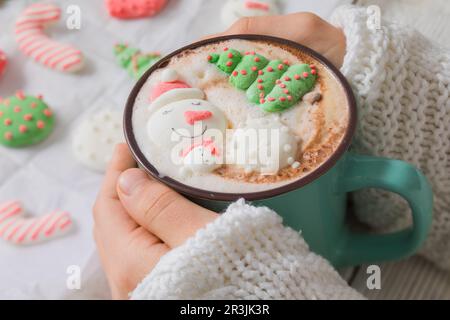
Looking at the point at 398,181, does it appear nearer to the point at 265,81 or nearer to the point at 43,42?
the point at 265,81

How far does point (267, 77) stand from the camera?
0.54 m

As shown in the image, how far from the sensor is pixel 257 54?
1.84 feet

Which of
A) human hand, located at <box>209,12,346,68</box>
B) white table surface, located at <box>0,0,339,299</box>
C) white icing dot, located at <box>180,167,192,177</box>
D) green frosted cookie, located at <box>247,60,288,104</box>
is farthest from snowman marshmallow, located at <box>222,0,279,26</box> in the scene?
white icing dot, located at <box>180,167,192,177</box>

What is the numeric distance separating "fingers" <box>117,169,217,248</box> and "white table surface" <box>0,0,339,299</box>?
0.61ft

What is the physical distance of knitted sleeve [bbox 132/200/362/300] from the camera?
44cm

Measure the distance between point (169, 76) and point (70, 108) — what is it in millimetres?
327

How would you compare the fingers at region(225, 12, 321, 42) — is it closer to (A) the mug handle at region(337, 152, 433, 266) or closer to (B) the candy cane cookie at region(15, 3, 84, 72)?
(A) the mug handle at region(337, 152, 433, 266)

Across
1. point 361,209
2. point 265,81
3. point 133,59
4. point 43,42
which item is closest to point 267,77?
point 265,81

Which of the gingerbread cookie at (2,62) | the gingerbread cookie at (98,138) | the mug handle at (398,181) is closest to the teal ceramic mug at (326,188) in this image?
the mug handle at (398,181)

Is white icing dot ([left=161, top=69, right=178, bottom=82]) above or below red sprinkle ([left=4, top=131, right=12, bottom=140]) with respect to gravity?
above

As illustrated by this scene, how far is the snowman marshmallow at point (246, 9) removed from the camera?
33.2 inches
